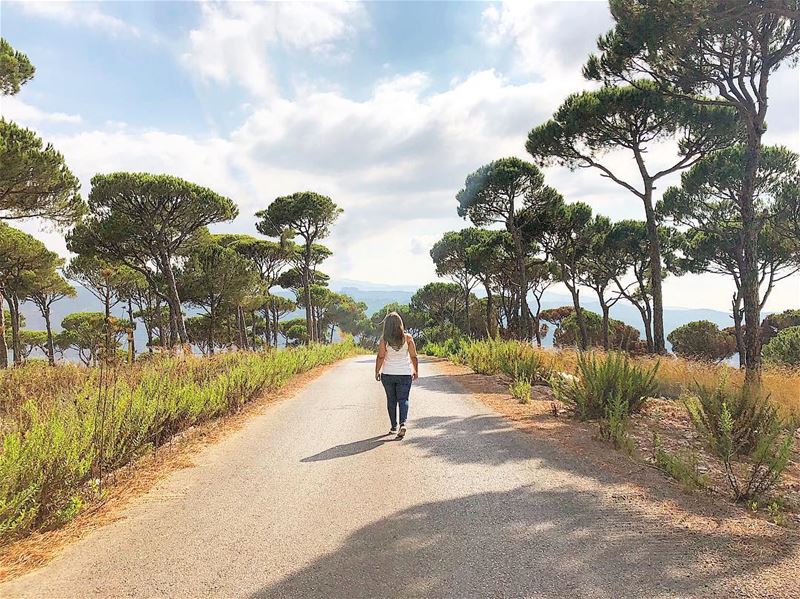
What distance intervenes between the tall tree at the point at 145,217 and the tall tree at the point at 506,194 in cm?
1231

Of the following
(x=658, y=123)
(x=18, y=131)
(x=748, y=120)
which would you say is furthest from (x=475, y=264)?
(x=18, y=131)

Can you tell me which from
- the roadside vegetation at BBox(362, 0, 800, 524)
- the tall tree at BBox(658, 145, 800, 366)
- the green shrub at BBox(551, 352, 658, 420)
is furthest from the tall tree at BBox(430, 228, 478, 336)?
the green shrub at BBox(551, 352, 658, 420)

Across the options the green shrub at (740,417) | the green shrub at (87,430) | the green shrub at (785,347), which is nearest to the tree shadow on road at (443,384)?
the green shrub at (87,430)

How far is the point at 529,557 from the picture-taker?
2.82 meters

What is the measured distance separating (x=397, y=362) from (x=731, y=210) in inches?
880

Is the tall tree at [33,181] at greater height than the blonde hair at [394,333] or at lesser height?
greater

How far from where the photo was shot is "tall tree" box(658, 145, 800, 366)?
19.0 m

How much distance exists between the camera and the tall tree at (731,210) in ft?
62.2

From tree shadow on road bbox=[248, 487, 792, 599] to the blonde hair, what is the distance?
305 centimetres

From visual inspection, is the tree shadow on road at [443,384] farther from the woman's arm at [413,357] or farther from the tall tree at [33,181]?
the tall tree at [33,181]

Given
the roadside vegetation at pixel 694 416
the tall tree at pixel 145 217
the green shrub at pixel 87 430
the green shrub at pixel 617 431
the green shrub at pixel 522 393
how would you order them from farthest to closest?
the tall tree at pixel 145 217, the green shrub at pixel 522 393, the green shrub at pixel 617 431, the roadside vegetation at pixel 694 416, the green shrub at pixel 87 430

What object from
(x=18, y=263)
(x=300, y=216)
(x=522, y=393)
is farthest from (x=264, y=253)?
(x=522, y=393)

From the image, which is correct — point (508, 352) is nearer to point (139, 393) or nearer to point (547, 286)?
point (139, 393)

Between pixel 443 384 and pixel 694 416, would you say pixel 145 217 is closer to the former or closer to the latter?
pixel 443 384
